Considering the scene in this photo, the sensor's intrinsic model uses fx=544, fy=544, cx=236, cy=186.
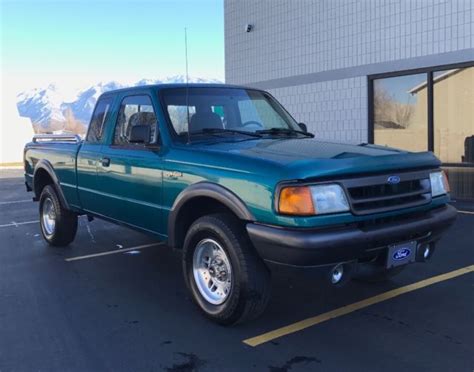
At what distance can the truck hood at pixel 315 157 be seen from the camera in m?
3.86

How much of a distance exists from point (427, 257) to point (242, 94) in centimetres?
254

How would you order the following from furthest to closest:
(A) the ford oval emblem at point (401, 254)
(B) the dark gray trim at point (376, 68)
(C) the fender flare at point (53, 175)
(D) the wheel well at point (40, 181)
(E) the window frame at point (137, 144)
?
1. (B) the dark gray trim at point (376, 68)
2. (D) the wheel well at point (40, 181)
3. (C) the fender flare at point (53, 175)
4. (E) the window frame at point (137, 144)
5. (A) the ford oval emblem at point (401, 254)

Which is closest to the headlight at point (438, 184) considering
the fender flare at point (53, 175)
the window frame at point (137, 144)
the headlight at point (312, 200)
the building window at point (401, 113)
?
the headlight at point (312, 200)

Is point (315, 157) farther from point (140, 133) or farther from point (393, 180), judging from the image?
point (140, 133)

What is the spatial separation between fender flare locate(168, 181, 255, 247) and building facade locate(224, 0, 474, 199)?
18.7ft

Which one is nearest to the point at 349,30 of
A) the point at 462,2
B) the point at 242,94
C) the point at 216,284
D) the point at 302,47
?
the point at 302,47

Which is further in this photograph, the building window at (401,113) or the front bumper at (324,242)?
the building window at (401,113)

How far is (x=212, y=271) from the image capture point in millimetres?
4535

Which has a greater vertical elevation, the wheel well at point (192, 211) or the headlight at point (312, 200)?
the headlight at point (312, 200)

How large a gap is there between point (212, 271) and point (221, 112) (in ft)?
5.54

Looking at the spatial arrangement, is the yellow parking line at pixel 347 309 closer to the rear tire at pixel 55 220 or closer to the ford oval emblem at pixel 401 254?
the ford oval emblem at pixel 401 254

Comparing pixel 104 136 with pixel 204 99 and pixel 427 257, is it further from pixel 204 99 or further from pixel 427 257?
pixel 427 257

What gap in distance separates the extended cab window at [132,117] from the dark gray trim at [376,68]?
714 cm

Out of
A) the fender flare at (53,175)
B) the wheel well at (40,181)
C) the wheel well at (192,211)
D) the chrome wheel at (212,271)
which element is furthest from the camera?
the wheel well at (40,181)
